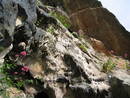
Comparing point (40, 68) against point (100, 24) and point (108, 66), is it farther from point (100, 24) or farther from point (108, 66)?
point (100, 24)

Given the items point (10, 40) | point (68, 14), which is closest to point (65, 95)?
point (10, 40)

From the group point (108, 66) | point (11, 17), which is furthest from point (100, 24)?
point (11, 17)

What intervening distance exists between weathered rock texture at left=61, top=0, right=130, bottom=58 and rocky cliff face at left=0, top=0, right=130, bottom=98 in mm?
4346

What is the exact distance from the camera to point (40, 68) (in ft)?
31.9

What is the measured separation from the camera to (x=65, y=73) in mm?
9781

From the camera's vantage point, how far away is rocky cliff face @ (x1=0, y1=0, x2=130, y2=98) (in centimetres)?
897

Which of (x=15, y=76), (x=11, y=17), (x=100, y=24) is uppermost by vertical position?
(x=100, y=24)

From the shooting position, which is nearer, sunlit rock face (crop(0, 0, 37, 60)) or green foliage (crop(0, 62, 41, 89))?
sunlit rock face (crop(0, 0, 37, 60))

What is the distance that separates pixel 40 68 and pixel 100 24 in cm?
623

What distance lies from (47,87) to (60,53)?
1464 mm

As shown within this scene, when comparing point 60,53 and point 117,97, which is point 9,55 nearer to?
point 60,53

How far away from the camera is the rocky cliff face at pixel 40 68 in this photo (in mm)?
8969

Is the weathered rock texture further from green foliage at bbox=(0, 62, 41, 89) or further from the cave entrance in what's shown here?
green foliage at bbox=(0, 62, 41, 89)

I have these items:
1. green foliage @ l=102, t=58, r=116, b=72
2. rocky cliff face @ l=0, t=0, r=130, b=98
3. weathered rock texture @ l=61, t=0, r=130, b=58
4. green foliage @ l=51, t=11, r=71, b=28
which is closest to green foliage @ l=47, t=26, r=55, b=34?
rocky cliff face @ l=0, t=0, r=130, b=98
